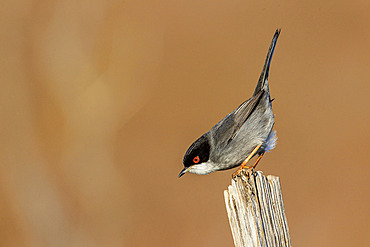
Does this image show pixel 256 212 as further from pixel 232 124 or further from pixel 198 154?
pixel 232 124

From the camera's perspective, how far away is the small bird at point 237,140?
108 inches

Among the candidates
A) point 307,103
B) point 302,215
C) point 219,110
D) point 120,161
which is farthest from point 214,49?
point 302,215

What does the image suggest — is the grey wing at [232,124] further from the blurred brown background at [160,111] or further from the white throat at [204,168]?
the blurred brown background at [160,111]

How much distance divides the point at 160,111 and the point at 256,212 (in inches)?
151

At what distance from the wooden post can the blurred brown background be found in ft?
9.99

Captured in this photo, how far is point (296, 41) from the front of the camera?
215 inches

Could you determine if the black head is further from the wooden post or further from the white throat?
the wooden post

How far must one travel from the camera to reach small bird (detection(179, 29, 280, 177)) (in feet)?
8.96

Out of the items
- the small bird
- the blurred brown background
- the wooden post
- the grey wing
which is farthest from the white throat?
the blurred brown background

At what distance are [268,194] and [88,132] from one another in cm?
418

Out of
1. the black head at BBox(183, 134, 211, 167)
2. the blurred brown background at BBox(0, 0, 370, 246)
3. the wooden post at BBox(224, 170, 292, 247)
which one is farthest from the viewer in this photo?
the blurred brown background at BBox(0, 0, 370, 246)

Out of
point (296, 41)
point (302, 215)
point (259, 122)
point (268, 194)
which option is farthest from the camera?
point (296, 41)

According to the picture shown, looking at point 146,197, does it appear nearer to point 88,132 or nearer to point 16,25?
point 88,132

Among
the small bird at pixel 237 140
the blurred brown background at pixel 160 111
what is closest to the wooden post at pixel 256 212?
the small bird at pixel 237 140
